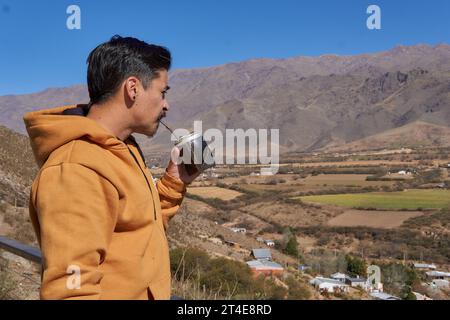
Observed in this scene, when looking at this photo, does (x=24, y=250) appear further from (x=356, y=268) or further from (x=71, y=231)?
(x=356, y=268)

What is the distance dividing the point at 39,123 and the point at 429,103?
200m

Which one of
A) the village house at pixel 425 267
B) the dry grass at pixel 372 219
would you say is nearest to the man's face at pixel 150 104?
the village house at pixel 425 267

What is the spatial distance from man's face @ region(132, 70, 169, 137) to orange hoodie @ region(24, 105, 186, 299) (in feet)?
0.59

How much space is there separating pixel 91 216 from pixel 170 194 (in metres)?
0.94

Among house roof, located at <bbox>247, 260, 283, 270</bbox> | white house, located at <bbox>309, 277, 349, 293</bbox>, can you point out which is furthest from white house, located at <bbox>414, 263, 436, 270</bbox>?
house roof, located at <bbox>247, 260, 283, 270</bbox>

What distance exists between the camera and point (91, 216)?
1.35 meters

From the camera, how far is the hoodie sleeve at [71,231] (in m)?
1.31

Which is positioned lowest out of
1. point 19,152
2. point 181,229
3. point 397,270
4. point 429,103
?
point 397,270

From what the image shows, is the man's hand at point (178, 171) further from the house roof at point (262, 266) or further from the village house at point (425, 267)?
the village house at point (425, 267)
